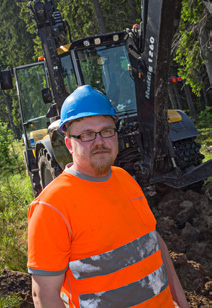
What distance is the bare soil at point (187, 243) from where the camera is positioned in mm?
3828

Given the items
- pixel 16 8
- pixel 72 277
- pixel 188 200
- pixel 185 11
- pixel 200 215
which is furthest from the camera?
pixel 16 8

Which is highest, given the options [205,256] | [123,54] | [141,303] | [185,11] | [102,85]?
[185,11]

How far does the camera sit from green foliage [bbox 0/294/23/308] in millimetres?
3582

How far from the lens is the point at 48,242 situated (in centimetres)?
171

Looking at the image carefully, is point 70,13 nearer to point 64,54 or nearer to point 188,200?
point 64,54

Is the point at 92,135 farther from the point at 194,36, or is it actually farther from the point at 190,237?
the point at 194,36

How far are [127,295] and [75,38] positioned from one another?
16235 millimetres

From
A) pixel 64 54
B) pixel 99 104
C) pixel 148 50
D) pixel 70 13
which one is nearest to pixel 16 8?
pixel 70 13

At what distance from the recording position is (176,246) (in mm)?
4688

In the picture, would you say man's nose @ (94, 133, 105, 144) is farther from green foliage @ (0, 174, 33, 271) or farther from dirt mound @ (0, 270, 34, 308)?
green foliage @ (0, 174, 33, 271)

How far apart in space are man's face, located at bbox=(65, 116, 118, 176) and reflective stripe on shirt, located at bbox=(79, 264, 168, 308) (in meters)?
0.59

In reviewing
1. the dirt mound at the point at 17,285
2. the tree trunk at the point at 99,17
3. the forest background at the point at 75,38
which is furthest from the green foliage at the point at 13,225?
the tree trunk at the point at 99,17

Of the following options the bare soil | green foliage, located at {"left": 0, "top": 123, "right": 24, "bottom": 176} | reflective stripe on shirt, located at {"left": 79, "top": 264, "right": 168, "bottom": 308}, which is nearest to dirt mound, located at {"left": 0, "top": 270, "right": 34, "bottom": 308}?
A: the bare soil

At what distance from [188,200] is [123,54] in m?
2.54
